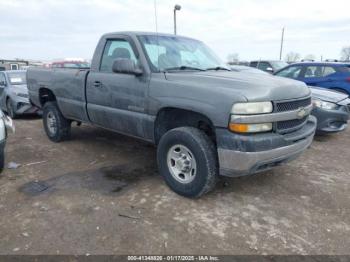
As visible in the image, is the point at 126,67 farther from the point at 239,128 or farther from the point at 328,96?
the point at 328,96

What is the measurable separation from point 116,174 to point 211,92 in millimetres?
1939

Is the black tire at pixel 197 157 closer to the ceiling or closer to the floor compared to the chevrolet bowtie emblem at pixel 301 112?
closer to the floor

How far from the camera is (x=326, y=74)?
8523 millimetres

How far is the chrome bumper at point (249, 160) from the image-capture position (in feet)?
9.93

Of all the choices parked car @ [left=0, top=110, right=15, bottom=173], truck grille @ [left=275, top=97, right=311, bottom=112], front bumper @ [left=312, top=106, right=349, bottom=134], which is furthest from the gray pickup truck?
front bumper @ [left=312, top=106, right=349, bottom=134]

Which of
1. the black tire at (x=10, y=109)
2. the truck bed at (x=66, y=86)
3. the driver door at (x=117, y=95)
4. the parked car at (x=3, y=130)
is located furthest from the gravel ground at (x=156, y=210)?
the black tire at (x=10, y=109)

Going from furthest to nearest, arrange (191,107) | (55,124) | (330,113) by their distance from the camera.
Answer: (330,113) < (55,124) < (191,107)

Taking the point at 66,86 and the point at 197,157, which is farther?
the point at 66,86

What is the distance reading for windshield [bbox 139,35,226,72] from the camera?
3.95m

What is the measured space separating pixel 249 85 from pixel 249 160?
756 millimetres

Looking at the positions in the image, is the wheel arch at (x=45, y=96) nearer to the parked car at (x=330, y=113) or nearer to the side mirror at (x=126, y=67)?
the side mirror at (x=126, y=67)

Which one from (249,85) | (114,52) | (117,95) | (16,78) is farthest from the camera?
(16,78)

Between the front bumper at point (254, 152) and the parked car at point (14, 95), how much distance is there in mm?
6996

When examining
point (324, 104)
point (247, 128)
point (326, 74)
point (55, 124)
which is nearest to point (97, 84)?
point (55, 124)
